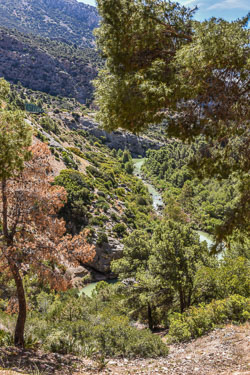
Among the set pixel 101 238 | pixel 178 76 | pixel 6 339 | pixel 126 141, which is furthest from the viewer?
pixel 126 141

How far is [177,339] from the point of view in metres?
11.0

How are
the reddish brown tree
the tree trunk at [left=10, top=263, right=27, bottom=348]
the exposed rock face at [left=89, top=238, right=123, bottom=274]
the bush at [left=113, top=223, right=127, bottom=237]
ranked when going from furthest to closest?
the bush at [left=113, top=223, right=127, bottom=237], the exposed rock face at [left=89, top=238, right=123, bottom=274], the tree trunk at [left=10, top=263, right=27, bottom=348], the reddish brown tree

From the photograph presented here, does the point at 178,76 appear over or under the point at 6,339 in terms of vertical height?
over

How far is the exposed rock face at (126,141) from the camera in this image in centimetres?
12943

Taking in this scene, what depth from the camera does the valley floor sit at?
667 centimetres

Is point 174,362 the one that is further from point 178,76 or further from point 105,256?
point 105,256

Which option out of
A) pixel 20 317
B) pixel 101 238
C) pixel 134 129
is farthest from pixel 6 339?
pixel 101 238

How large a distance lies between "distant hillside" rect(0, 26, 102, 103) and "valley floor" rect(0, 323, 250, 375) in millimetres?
150046

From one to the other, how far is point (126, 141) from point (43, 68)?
74811 millimetres

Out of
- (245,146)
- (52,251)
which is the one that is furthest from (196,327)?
(245,146)

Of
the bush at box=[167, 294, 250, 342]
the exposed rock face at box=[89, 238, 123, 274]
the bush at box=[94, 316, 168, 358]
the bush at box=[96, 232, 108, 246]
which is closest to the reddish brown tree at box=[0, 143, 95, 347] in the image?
the bush at box=[94, 316, 168, 358]

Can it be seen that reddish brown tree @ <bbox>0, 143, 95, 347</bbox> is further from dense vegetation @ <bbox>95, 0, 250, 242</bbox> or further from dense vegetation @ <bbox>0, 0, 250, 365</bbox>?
dense vegetation @ <bbox>95, 0, 250, 242</bbox>

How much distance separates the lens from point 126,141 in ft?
477

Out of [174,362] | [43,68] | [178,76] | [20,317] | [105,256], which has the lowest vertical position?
[174,362]
